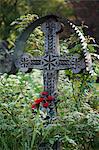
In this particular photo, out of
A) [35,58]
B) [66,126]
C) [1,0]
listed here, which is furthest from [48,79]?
[1,0]

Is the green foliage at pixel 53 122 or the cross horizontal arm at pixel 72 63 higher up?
the cross horizontal arm at pixel 72 63

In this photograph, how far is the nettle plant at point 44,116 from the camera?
4301 mm

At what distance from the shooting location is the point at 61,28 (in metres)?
4.66

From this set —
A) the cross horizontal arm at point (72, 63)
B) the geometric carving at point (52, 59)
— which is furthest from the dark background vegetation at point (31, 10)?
the cross horizontal arm at point (72, 63)

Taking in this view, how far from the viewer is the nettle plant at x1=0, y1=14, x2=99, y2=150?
14.1 feet

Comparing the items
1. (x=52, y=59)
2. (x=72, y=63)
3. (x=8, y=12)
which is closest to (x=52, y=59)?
(x=52, y=59)

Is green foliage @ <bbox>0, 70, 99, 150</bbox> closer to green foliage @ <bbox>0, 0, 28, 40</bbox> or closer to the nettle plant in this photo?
the nettle plant

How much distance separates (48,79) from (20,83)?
40cm

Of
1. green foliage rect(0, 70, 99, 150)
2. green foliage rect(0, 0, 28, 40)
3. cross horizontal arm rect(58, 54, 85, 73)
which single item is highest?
green foliage rect(0, 0, 28, 40)

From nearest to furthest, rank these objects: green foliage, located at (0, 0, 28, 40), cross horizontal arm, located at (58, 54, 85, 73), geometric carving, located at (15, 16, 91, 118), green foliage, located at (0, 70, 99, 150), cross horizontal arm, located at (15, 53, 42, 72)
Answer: green foliage, located at (0, 70, 99, 150), cross horizontal arm, located at (58, 54, 85, 73), geometric carving, located at (15, 16, 91, 118), cross horizontal arm, located at (15, 53, 42, 72), green foliage, located at (0, 0, 28, 40)

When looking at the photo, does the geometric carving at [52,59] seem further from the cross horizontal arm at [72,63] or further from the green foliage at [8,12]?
the green foliage at [8,12]

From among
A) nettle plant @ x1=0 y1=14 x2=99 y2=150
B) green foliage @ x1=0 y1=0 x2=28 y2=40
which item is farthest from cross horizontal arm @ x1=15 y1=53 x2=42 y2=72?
green foliage @ x1=0 y1=0 x2=28 y2=40

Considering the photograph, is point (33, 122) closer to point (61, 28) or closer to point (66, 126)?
point (66, 126)

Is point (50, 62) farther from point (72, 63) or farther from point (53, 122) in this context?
point (53, 122)
